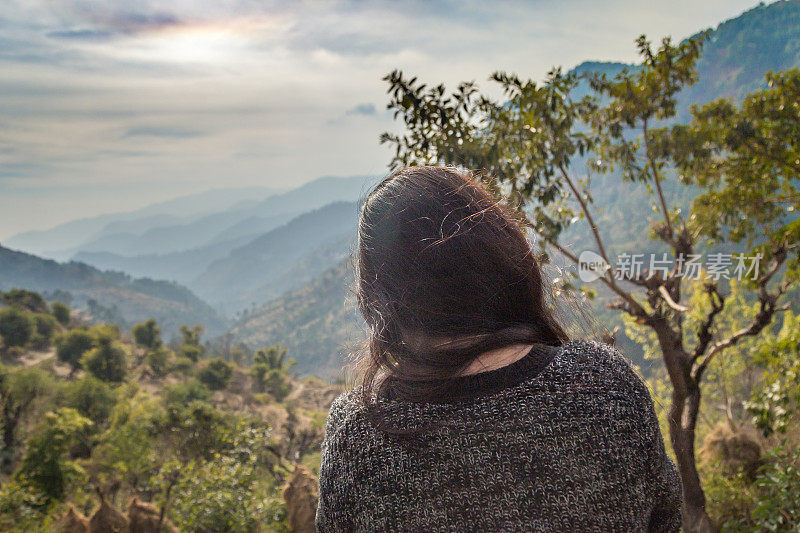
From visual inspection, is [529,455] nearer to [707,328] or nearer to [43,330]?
[707,328]

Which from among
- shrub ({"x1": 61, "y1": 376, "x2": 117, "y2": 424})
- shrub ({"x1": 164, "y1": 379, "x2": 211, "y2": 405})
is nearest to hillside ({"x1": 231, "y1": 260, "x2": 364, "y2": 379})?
shrub ({"x1": 164, "y1": 379, "x2": 211, "y2": 405})

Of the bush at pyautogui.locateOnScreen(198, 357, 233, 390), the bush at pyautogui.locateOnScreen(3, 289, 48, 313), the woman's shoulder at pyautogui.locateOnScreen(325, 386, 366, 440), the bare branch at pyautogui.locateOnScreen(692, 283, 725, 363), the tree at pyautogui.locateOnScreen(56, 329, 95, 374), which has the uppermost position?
the bush at pyautogui.locateOnScreen(3, 289, 48, 313)

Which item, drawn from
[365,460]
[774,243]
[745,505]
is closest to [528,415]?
[365,460]

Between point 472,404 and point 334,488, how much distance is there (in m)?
0.36

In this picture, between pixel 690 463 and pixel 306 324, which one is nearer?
pixel 690 463

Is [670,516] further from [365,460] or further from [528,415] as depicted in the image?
[365,460]

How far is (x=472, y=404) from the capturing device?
1016 mm

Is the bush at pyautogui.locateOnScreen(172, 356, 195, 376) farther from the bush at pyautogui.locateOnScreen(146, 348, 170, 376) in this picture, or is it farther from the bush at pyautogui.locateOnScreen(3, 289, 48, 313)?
the bush at pyautogui.locateOnScreen(3, 289, 48, 313)

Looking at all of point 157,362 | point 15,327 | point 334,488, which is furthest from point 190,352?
point 334,488

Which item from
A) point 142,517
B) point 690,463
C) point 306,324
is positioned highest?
point 690,463

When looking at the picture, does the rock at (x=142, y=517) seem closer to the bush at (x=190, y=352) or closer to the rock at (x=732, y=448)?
the rock at (x=732, y=448)

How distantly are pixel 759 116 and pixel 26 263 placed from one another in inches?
8331

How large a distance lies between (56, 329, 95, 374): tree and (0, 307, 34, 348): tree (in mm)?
5686

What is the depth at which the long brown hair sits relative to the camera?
3.50 ft
